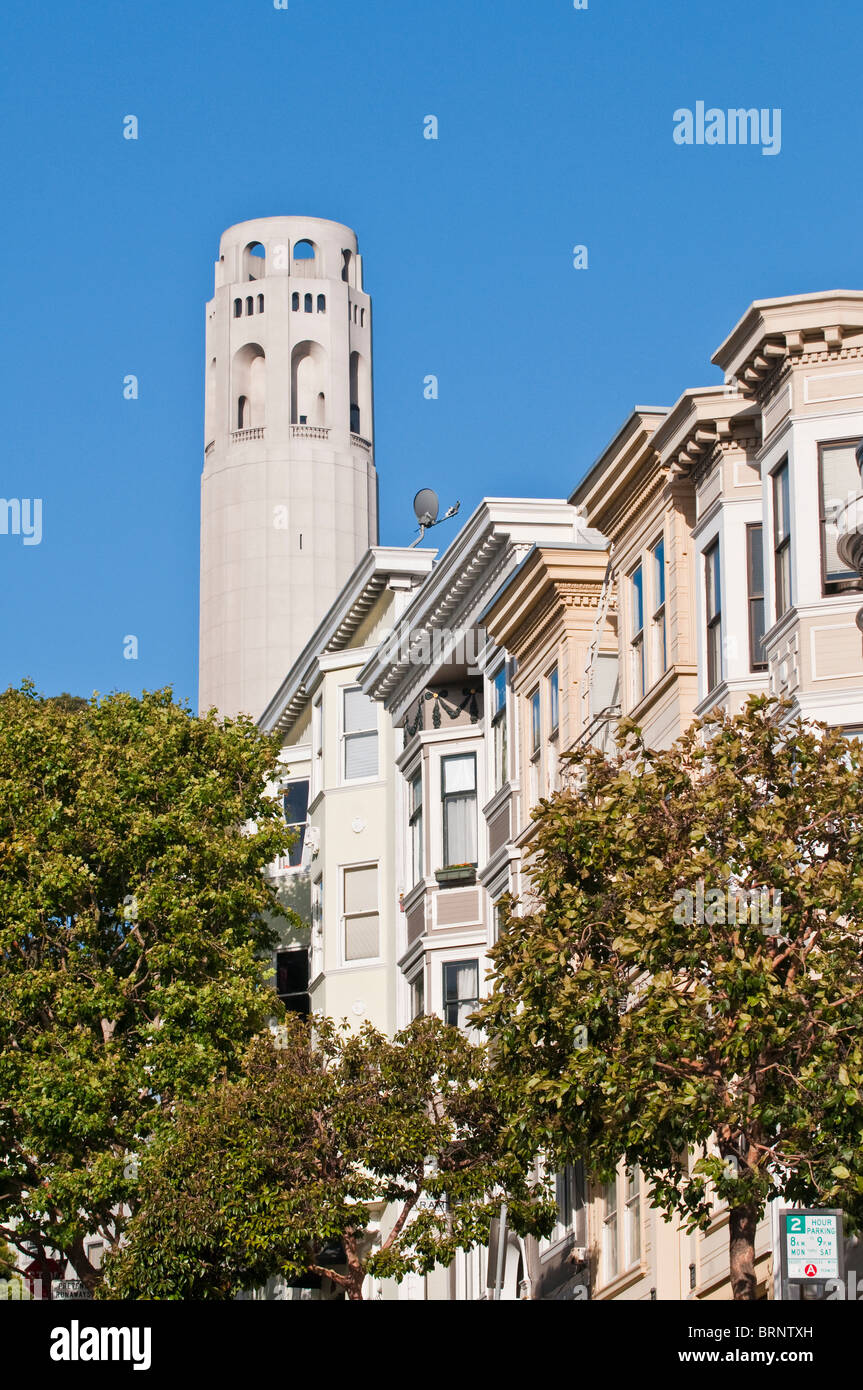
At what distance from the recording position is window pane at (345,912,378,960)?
54.7m

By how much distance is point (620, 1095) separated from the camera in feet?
74.2

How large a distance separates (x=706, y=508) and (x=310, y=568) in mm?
104330

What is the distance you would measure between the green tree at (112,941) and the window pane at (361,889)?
4.74m

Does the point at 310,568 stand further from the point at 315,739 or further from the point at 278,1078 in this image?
the point at 278,1078

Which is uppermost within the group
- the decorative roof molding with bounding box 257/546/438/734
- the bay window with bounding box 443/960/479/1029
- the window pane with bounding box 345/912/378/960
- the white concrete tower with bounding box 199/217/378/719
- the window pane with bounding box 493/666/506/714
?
the white concrete tower with bounding box 199/217/378/719

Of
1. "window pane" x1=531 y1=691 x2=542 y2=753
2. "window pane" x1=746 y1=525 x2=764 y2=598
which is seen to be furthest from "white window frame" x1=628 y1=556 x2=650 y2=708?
"window pane" x1=531 y1=691 x2=542 y2=753

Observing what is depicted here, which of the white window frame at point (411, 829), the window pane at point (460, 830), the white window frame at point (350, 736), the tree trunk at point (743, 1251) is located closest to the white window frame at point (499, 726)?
the window pane at point (460, 830)

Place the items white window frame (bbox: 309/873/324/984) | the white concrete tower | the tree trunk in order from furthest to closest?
the white concrete tower < white window frame (bbox: 309/873/324/984) < the tree trunk

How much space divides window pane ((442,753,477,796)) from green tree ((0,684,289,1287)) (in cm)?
483

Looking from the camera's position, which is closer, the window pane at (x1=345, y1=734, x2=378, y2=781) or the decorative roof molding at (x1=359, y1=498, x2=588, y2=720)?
the decorative roof molding at (x1=359, y1=498, x2=588, y2=720)

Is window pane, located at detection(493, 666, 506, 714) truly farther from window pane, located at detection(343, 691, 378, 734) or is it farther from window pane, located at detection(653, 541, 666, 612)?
window pane, located at detection(343, 691, 378, 734)

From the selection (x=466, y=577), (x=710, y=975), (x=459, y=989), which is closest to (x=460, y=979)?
(x=459, y=989)
